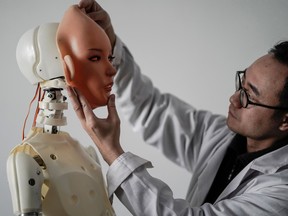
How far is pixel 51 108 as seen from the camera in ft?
3.22

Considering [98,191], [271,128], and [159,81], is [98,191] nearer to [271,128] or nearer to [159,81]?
[271,128]

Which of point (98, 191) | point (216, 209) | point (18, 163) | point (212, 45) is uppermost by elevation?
point (212, 45)

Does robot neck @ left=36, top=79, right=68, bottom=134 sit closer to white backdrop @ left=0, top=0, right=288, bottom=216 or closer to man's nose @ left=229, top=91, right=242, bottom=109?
man's nose @ left=229, top=91, right=242, bottom=109

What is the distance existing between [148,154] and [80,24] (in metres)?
1.17

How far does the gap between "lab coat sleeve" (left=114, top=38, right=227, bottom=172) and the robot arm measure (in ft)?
2.34

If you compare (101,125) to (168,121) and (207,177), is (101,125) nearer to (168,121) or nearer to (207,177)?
(207,177)

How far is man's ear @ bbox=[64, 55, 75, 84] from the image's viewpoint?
933 mm

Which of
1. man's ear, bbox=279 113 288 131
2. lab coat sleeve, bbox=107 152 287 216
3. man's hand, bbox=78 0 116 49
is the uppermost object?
man's hand, bbox=78 0 116 49

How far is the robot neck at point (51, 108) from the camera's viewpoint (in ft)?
3.24

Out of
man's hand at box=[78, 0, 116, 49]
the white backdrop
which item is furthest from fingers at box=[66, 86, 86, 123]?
the white backdrop

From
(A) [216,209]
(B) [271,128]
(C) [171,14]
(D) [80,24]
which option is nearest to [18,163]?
(D) [80,24]

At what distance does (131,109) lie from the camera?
1.61 m

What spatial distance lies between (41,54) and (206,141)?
894 millimetres

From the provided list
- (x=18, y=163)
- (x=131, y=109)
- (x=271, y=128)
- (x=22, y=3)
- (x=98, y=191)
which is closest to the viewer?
(x=18, y=163)
